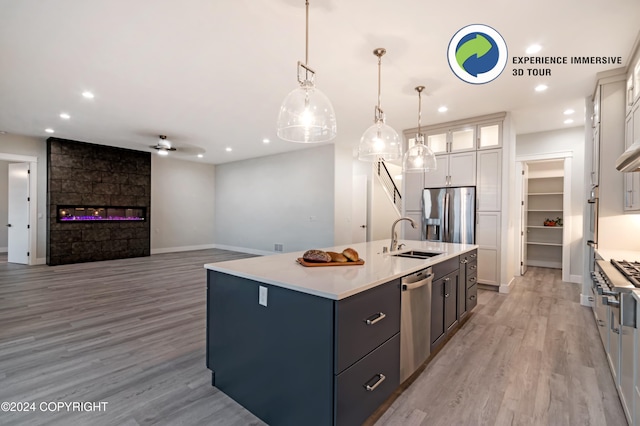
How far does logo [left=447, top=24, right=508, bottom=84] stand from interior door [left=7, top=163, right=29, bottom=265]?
8972 millimetres

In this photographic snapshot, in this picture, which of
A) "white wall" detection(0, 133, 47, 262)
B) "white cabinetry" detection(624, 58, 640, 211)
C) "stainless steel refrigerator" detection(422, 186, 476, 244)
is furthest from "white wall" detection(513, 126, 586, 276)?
"white wall" detection(0, 133, 47, 262)

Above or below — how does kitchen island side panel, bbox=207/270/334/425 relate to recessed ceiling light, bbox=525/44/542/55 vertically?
below

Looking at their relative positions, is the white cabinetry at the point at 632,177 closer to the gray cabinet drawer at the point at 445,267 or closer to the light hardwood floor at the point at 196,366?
the light hardwood floor at the point at 196,366

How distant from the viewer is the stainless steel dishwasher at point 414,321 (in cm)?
201

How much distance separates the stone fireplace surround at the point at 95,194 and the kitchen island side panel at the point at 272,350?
707 cm

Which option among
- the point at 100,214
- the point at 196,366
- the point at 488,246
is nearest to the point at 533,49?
the point at 488,246

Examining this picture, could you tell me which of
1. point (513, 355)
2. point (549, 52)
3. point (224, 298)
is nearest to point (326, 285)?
point (224, 298)

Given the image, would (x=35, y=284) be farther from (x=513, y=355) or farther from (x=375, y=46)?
(x=513, y=355)

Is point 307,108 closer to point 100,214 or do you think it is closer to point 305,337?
point 305,337

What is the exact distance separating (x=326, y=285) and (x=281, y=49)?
2562mm

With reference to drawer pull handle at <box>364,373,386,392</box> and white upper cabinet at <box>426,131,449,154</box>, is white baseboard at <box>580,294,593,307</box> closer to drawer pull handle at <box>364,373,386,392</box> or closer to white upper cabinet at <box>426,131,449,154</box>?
white upper cabinet at <box>426,131,449,154</box>

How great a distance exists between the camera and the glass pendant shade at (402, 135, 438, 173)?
3.58 metres

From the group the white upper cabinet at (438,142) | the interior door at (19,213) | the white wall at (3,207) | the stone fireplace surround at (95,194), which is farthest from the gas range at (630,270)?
the white wall at (3,207)

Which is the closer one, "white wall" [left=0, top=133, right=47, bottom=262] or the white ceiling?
the white ceiling
